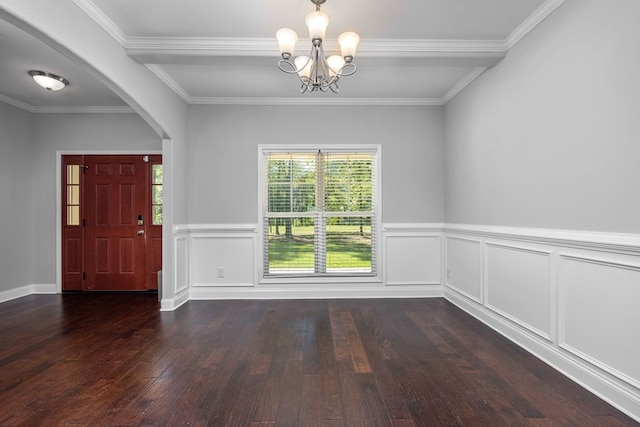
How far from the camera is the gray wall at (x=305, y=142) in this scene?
15.3 ft

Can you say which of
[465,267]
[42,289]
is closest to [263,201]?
[465,267]

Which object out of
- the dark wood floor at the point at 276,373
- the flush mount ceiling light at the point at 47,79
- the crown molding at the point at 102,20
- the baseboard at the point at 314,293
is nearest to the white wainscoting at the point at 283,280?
the baseboard at the point at 314,293

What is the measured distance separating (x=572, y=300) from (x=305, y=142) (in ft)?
11.2

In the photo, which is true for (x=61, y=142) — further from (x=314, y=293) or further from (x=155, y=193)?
(x=314, y=293)

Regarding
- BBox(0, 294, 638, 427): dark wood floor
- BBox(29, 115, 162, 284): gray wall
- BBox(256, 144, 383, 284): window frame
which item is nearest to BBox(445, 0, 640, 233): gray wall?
BBox(0, 294, 638, 427): dark wood floor

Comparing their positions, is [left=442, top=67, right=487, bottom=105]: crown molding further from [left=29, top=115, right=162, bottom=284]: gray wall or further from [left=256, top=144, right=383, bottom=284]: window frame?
[left=29, top=115, right=162, bottom=284]: gray wall

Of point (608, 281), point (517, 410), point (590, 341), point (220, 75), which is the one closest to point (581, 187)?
point (608, 281)

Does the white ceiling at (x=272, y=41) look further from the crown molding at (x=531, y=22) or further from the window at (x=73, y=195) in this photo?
the window at (x=73, y=195)

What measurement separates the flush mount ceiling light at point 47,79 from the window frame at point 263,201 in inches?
93.2

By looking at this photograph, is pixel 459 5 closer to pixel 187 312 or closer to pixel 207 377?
pixel 207 377

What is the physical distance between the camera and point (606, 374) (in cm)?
216

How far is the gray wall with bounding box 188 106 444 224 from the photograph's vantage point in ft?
15.3

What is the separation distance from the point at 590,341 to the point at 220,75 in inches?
162

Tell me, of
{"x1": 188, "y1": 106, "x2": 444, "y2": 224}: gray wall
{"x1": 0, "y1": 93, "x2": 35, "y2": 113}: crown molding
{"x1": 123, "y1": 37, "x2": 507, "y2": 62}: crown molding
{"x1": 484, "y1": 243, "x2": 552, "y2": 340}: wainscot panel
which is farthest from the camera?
{"x1": 188, "y1": 106, "x2": 444, "y2": 224}: gray wall
